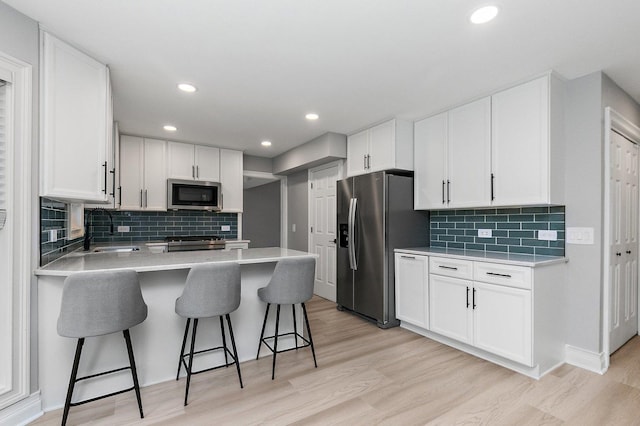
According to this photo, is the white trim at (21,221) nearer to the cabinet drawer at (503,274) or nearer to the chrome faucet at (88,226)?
the chrome faucet at (88,226)

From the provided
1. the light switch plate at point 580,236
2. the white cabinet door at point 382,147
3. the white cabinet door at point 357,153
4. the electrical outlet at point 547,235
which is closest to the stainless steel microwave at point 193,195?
the white cabinet door at point 357,153

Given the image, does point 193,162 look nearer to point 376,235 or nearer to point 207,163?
point 207,163

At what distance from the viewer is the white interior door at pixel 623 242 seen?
262 cm

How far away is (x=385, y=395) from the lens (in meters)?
2.13

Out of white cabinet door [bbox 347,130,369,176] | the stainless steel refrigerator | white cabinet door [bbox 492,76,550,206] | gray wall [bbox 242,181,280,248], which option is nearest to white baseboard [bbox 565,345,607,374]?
white cabinet door [bbox 492,76,550,206]

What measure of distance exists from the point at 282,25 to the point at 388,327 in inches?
120

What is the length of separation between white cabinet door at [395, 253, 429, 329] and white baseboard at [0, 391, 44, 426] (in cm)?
300

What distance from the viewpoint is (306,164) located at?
4.69 m

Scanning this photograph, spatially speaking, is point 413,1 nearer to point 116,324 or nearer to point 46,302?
point 116,324

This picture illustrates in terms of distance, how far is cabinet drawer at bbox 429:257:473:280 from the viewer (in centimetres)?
275

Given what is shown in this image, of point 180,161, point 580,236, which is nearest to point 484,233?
point 580,236

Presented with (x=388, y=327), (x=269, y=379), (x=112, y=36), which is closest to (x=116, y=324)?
(x=269, y=379)

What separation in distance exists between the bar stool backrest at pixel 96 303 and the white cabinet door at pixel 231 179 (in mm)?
3067

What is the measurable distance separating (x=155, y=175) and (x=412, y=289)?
3664 millimetres
